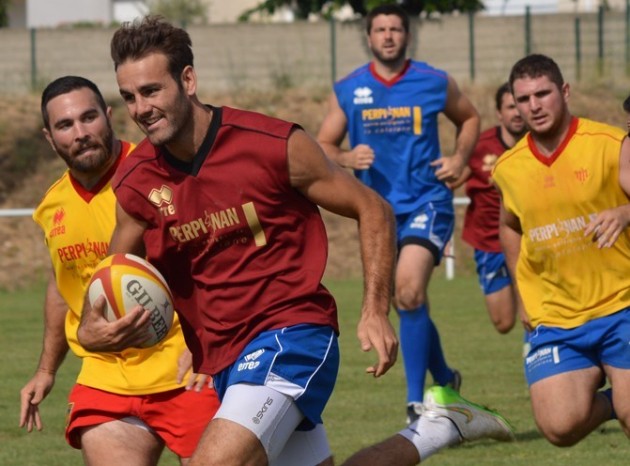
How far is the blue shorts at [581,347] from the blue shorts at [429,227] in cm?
215

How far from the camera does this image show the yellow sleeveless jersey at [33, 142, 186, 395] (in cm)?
565

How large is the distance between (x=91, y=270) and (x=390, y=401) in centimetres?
425

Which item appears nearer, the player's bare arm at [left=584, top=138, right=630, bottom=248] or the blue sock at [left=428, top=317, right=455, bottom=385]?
the player's bare arm at [left=584, top=138, right=630, bottom=248]

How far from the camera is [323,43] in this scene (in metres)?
28.7

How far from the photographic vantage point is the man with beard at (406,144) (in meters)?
8.86

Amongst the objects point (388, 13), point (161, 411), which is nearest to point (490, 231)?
point (388, 13)

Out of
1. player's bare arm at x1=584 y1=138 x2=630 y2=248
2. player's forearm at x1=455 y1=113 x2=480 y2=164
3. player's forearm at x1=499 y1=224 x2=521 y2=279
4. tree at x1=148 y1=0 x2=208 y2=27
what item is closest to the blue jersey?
player's forearm at x1=455 y1=113 x2=480 y2=164

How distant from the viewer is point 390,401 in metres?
9.68

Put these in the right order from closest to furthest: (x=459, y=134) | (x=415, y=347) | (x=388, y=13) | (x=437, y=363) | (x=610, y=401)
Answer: (x=610, y=401) → (x=415, y=347) → (x=437, y=363) → (x=388, y=13) → (x=459, y=134)

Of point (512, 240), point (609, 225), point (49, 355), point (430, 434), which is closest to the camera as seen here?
point (49, 355)

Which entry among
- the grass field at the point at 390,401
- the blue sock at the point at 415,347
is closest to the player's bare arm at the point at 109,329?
the grass field at the point at 390,401

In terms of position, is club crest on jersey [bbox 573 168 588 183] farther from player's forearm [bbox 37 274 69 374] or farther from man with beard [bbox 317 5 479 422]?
player's forearm [bbox 37 274 69 374]

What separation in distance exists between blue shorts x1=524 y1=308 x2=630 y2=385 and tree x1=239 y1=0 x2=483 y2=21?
79.0 ft

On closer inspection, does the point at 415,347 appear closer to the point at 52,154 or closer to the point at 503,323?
the point at 503,323
